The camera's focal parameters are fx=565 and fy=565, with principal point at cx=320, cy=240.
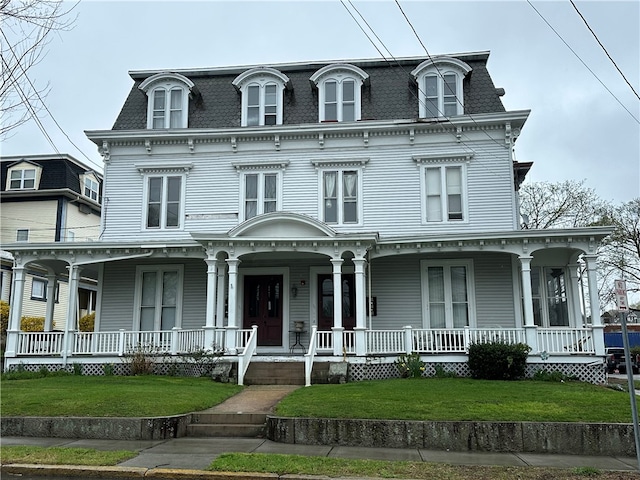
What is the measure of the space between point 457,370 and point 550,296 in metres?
4.35

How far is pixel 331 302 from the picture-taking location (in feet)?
59.6

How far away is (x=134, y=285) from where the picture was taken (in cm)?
1900

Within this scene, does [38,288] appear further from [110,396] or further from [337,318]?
[110,396]

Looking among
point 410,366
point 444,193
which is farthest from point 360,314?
point 444,193

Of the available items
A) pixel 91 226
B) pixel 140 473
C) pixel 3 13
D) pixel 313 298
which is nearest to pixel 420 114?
pixel 313 298

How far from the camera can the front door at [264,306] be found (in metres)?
18.1

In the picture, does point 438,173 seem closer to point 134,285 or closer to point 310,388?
point 310,388

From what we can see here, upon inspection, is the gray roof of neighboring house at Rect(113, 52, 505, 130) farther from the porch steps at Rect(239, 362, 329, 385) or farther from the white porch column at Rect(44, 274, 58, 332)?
the porch steps at Rect(239, 362, 329, 385)

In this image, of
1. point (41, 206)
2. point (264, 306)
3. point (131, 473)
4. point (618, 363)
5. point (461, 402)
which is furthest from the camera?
point (41, 206)

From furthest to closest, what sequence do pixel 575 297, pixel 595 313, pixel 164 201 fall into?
pixel 164 201 → pixel 575 297 → pixel 595 313

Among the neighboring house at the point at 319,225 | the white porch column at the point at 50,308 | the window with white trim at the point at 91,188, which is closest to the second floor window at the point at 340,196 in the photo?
the neighboring house at the point at 319,225

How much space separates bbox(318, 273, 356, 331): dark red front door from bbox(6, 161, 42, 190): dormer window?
2404 centimetres

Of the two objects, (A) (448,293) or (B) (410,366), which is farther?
(A) (448,293)

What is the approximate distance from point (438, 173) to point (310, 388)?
873cm
